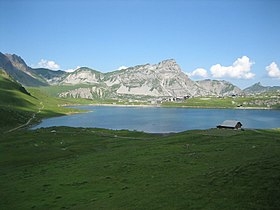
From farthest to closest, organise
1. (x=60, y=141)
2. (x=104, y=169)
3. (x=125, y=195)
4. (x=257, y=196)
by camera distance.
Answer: (x=60, y=141) < (x=104, y=169) < (x=125, y=195) < (x=257, y=196)

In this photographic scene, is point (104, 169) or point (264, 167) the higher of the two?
point (264, 167)

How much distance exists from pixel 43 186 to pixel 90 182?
23.4ft

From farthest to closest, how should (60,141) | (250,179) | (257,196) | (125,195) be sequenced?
(60,141)
(125,195)
(250,179)
(257,196)

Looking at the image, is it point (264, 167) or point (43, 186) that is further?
point (43, 186)

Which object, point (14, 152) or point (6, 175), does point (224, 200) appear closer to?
point (6, 175)

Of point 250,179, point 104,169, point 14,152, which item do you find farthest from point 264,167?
point 14,152

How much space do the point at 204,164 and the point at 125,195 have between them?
763 inches

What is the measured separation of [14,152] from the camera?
82.2 meters

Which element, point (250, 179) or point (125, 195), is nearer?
point (250, 179)

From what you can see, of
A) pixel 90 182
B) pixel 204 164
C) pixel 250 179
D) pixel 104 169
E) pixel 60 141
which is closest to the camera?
pixel 250 179

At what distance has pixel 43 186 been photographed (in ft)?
147

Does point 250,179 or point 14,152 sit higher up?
point 250,179

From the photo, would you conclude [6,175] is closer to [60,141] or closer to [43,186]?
[43,186]

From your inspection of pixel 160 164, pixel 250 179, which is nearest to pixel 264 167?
pixel 250 179
